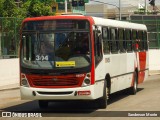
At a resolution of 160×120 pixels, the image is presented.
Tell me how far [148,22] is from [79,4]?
315 inches

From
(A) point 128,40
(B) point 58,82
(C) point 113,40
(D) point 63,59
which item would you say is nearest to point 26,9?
(A) point 128,40

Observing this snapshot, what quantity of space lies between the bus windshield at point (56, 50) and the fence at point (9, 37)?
38.8ft

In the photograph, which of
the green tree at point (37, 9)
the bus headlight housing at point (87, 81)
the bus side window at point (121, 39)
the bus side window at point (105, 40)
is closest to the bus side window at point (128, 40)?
the bus side window at point (121, 39)

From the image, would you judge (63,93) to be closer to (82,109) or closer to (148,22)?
(82,109)

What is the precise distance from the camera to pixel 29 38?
15.7m

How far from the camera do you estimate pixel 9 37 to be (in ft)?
91.9

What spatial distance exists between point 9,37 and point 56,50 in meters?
13.2

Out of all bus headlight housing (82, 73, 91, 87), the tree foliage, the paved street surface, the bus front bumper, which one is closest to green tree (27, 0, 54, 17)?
the tree foliage

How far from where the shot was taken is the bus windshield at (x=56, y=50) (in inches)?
593

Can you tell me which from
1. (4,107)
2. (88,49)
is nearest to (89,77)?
(88,49)

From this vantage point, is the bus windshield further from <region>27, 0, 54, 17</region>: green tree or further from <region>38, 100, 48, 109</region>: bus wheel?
<region>27, 0, 54, 17</region>: green tree

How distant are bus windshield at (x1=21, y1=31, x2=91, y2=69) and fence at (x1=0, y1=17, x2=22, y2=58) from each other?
11831 mm

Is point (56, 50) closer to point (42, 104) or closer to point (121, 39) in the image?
point (42, 104)

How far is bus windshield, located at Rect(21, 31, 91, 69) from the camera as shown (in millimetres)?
15062
